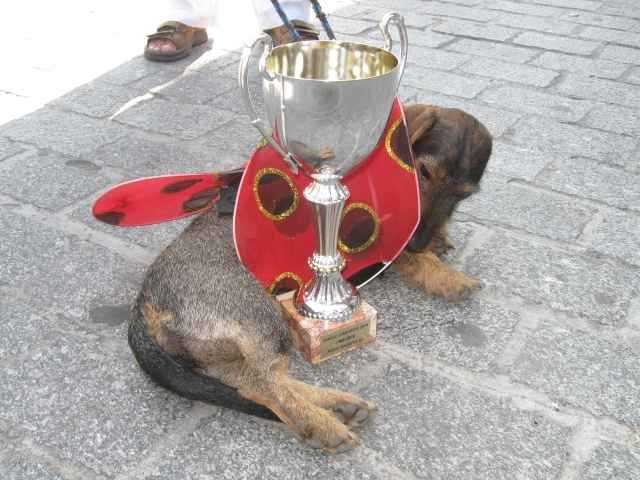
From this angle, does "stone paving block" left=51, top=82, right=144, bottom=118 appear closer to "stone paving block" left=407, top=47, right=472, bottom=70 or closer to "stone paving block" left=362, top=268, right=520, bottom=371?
"stone paving block" left=407, top=47, right=472, bottom=70

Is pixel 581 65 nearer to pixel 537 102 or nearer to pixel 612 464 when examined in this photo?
pixel 537 102

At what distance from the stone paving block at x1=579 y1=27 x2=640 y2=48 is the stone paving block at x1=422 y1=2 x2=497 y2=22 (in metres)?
1.05

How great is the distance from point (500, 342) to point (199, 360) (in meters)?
1.33

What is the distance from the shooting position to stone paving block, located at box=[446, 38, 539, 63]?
6.52m

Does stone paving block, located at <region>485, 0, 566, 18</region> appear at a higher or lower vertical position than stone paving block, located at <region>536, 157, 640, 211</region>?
lower

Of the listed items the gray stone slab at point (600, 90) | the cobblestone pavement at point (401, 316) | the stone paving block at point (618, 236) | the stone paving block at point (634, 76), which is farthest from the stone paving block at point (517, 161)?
the stone paving block at point (634, 76)

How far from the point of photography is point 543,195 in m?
4.23

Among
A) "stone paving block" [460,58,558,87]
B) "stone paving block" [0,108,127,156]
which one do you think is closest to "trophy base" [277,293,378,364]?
"stone paving block" [0,108,127,156]

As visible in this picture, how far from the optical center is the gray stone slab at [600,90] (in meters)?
5.60

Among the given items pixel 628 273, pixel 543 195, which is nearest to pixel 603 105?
pixel 543 195

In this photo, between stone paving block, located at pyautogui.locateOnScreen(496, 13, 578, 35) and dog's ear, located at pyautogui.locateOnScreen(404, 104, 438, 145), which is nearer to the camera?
dog's ear, located at pyautogui.locateOnScreen(404, 104, 438, 145)

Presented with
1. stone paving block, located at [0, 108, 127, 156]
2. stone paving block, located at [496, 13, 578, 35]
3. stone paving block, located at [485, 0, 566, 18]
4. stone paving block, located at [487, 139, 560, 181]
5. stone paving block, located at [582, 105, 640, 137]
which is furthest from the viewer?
stone paving block, located at [485, 0, 566, 18]

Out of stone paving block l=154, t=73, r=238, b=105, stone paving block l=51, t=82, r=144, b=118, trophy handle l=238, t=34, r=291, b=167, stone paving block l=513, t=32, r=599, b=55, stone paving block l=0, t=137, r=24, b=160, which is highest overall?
trophy handle l=238, t=34, r=291, b=167

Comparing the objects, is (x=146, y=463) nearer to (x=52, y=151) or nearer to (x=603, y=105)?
(x=52, y=151)
